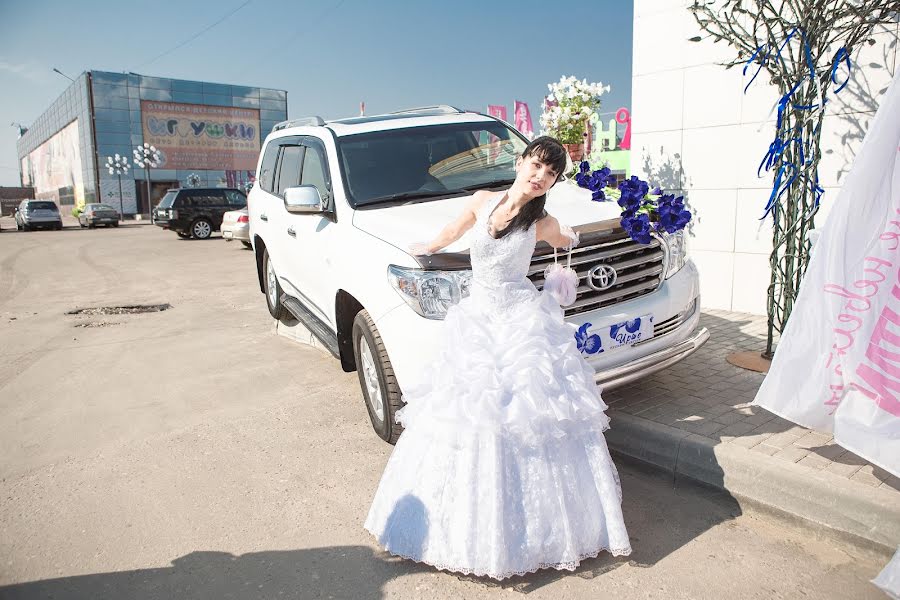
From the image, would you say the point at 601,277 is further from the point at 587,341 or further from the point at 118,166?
the point at 118,166

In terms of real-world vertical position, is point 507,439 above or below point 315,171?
below

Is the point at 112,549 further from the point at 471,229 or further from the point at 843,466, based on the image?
the point at 843,466

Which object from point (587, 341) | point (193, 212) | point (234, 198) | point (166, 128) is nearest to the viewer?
point (587, 341)

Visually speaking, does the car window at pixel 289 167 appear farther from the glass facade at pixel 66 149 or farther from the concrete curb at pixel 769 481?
the glass facade at pixel 66 149

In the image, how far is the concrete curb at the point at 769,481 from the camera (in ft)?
9.36

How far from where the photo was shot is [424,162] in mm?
4699

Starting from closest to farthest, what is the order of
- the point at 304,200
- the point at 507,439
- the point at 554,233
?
the point at 507,439 → the point at 554,233 → the point at 304,200

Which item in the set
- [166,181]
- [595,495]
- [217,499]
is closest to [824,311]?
[595,495]

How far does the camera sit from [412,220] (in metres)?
3.75

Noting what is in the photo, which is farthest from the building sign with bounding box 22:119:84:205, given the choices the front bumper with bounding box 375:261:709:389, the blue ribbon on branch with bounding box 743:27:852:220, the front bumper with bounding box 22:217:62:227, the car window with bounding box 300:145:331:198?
the blue ribbon on branch with bounding box 743:27:852:220

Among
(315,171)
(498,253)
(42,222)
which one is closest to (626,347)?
(498,253)

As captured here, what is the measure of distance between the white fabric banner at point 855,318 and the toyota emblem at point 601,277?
3.09 ft

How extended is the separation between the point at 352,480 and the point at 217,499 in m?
0.75

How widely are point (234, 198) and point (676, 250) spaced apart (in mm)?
21482
